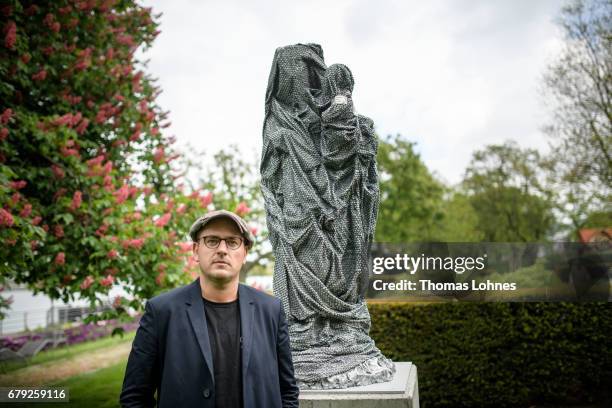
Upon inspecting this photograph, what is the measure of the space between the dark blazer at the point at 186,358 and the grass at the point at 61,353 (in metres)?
9.77

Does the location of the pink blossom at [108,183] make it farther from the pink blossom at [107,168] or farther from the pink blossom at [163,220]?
the pink blossom at [163,220]

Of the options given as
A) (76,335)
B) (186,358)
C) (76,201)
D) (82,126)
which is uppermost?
(82,126)

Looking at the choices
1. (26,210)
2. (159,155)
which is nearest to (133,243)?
(26,210)

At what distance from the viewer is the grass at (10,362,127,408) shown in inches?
363

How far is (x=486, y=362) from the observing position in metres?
9.95

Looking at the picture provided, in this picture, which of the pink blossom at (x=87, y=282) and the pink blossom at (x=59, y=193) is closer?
the pink blossom at (x=87, y=282)

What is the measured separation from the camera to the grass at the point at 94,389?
9211 millimetres

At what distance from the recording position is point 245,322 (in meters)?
2.45

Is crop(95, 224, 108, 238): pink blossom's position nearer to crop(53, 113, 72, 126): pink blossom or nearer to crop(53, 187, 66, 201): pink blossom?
crop(53, 187, 66, 201): pink blossom

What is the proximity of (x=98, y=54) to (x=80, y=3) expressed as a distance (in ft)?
2.64

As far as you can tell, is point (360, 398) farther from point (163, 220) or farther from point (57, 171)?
point (57, 171)

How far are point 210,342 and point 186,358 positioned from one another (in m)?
0.11

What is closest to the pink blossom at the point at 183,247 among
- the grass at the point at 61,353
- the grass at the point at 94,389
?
the grass at the point at 94,389

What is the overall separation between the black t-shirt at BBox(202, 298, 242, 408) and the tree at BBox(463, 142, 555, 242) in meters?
25.4
